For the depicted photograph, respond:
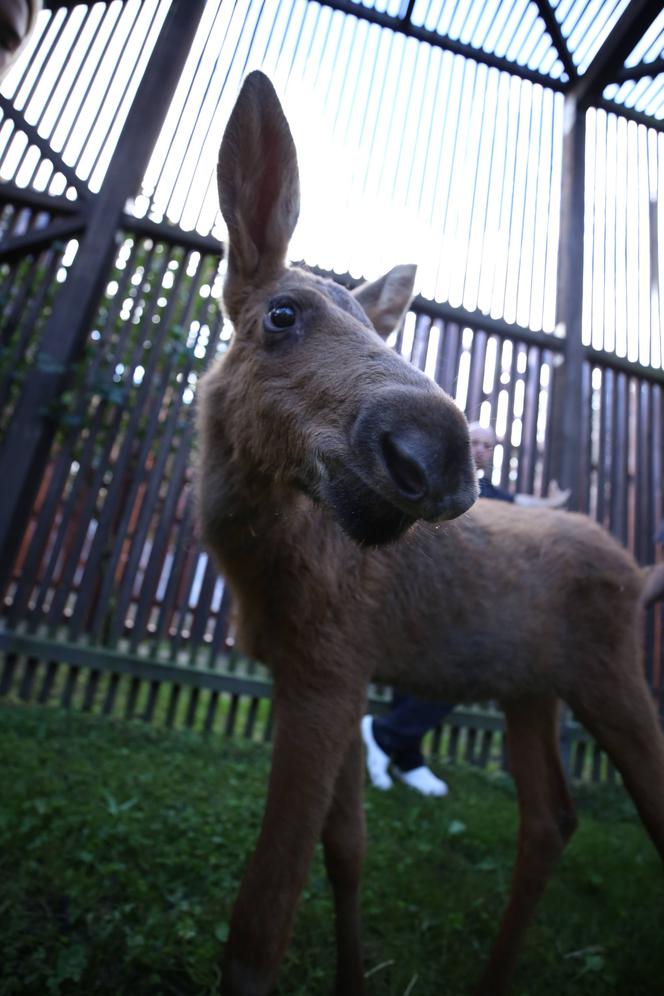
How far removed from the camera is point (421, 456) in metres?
1.41

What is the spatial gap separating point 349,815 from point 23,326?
5595mm

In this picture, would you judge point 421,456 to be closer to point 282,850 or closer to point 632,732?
point 282,850

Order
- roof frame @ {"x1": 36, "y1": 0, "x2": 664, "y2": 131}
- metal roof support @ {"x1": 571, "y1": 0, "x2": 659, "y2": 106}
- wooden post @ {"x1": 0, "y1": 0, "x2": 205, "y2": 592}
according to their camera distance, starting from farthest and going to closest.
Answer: wooden post @ {"x1": 0, "y1": 0, "x2": 205, "y2": 592}
roof frame @ {"x1": 36, "y1": 0, "x2": 664, "y2": 131}
metal roof support @ {"x1": 571, "y1": 0, "x2": 659, "y2": 106}

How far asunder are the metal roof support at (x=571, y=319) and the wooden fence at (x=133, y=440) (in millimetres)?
30

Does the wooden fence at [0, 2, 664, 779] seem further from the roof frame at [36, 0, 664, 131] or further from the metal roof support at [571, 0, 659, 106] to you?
the metal roof support at [571, 0, 659, 106]

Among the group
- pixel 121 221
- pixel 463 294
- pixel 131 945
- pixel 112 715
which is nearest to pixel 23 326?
pixel 121 221

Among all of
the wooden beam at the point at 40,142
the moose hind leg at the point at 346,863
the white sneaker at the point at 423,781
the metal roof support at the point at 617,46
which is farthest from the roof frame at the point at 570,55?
the white sneaker at the point at 423,781

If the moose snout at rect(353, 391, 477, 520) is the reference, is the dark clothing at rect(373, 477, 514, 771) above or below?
below

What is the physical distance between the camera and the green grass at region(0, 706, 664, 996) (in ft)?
7.82

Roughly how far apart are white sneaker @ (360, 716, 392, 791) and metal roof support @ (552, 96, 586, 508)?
3.41 metres

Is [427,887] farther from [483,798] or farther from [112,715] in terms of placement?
[112,715]

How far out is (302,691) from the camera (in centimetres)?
221

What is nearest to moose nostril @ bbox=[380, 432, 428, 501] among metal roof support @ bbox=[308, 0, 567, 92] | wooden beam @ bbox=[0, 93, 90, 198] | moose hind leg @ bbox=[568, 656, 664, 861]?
moose hind leg @ bbox=[568, 656, 664, 861]

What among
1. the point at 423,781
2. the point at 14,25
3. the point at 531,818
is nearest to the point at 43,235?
the point at 14,25
